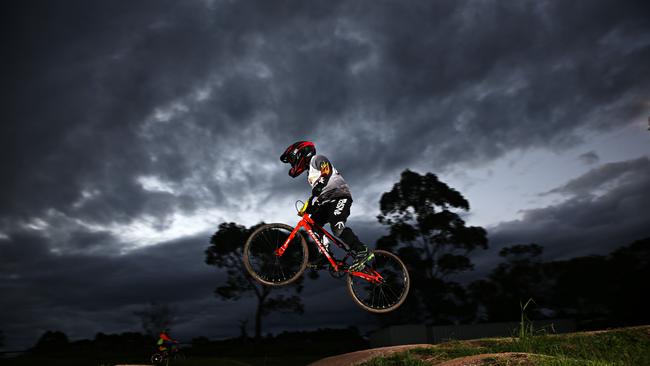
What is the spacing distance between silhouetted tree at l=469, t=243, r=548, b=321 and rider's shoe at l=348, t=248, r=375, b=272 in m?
32.6

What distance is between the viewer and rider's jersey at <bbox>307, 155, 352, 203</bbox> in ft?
25.6

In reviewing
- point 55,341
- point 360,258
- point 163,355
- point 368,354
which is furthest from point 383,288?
point 55,341

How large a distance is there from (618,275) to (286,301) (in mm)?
31214

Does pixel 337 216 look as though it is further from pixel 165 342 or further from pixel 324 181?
pixel 165 342

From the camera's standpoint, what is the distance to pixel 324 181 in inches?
307

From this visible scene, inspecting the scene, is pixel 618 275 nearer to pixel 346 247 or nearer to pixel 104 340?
pixel 346 247

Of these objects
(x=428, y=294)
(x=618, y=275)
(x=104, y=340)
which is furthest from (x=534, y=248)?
(x=104, y=340)

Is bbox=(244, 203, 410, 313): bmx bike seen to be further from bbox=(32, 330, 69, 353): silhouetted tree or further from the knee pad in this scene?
bbox=(32, 330, 69, 353): silhouetted tree

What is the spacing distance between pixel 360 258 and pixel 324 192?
58.3 inches

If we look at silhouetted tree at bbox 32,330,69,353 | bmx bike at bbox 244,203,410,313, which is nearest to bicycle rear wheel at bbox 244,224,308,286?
bmx bike at bbox 244,203,410,313

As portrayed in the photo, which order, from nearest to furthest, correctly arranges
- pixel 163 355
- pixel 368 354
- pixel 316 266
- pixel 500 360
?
pixel 500 360
pixel 316 266
pixel 368 354
pixel 163 355

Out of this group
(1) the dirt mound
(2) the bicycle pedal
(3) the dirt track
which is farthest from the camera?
(3) the dirt track

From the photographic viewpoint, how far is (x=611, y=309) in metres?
36.2

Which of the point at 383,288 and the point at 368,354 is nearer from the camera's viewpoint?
the point at 383,288
